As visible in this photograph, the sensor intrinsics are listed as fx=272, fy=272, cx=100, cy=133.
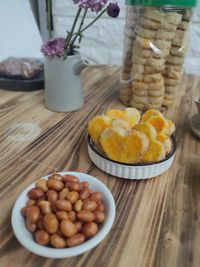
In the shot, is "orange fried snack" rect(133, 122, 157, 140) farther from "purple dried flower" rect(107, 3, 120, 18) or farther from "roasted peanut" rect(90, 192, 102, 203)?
"purple dried flower" rect(107, 3, 120, 18)

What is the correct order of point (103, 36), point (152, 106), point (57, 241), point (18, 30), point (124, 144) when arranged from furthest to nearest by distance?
point (103, 36)
point (18, 30)
point (152, 106)
point (124, 144)
point (57, 241)

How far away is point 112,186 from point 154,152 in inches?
3.0

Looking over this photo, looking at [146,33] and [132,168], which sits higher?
[146,33]

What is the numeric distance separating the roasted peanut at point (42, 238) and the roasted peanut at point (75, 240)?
0.07 feet

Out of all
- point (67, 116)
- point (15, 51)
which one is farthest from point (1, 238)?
point (15, 51)

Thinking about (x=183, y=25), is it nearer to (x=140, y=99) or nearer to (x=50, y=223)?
(x=140, y=99)

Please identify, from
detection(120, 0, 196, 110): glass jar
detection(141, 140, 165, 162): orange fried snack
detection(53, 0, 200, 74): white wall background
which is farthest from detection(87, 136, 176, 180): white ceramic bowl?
detection(53, 0, 200, 74): white wall background

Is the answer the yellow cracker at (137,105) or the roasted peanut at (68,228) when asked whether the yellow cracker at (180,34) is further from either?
the roasted peanut at (68,228)

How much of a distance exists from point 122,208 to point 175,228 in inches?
2.7

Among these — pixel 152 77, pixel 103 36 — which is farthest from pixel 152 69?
pixel 103 36

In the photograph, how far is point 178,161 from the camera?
0.45m

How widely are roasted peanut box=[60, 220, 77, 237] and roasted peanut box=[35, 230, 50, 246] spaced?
2 cm

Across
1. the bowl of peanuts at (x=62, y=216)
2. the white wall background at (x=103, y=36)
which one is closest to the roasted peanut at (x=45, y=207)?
the bowl of peanuts at (x=62, y=216)

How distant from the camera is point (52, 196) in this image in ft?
1.02
